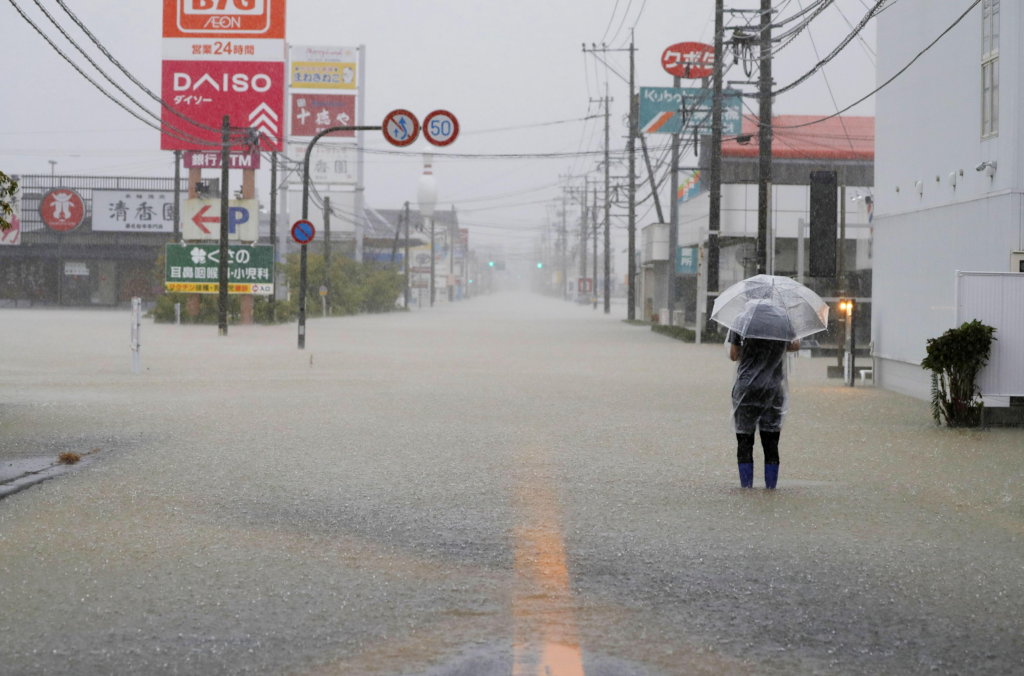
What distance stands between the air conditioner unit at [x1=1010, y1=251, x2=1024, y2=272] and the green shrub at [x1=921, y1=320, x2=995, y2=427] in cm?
135

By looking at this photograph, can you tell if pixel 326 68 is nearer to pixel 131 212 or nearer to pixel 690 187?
pixel 131 212

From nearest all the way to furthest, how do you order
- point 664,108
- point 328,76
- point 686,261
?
point 664,108
point 686,261
point 328,76

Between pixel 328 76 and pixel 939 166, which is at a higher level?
pixel 328 76

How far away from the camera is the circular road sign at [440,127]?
95.4ft

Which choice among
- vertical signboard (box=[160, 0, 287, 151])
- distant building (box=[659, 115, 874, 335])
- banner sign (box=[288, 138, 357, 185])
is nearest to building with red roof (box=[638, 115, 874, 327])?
distant building (box=[659, 115, 874, 335])

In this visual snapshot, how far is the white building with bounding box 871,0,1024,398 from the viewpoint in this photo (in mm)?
15375

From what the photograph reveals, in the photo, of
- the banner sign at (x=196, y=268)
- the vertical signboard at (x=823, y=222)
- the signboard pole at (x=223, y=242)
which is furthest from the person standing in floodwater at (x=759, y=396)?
the banner sign at (x=196, y=268)

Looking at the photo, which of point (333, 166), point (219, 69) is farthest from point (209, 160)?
point (333, 166)

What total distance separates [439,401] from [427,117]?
1331 cm

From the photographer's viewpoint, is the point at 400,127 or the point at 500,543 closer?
the point at 500,543

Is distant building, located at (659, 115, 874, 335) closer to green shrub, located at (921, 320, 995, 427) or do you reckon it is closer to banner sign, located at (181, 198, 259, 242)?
banner sign, located at (181, 198, 259, 242)

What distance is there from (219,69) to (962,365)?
37.9 metres

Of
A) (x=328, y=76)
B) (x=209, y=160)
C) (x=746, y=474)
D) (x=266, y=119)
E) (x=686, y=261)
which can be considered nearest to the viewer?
(x=746, y=474)

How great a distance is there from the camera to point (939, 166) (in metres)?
17.8
